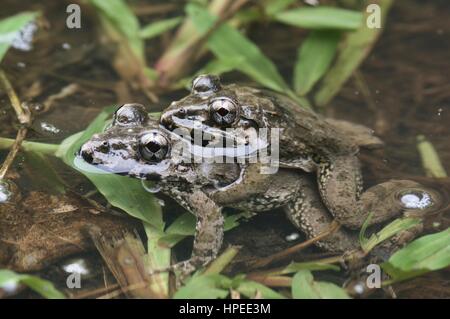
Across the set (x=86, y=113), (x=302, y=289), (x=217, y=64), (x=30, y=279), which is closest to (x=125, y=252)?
(x=30, y=279)

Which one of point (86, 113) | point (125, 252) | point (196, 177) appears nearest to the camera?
point (125, 252)

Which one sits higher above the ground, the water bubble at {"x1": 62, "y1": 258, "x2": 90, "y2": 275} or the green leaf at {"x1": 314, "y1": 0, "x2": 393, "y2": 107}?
the green leaf at {"x1": 314, "y1": 0, "x2": 393, "y2": 107}

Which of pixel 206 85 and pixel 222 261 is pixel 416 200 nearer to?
pixel 222 261

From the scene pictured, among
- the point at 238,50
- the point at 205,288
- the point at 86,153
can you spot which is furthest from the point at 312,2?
the point at 205,288

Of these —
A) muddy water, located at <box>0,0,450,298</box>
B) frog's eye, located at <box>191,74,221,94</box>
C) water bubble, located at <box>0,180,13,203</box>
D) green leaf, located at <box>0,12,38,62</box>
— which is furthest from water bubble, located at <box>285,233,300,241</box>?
green leaf, located at <box>0,12,38,62</box>

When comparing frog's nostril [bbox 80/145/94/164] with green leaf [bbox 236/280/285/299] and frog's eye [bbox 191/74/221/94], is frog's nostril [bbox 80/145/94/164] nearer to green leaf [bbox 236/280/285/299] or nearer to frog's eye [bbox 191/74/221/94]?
frog's eye [bbox 191/74/221/94]

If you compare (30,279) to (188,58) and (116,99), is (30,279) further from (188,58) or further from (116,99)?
(188,58)

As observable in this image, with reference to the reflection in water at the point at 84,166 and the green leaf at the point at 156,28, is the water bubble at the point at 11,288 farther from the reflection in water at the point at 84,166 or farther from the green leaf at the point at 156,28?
Result: the green leaf at the point at 156,28
